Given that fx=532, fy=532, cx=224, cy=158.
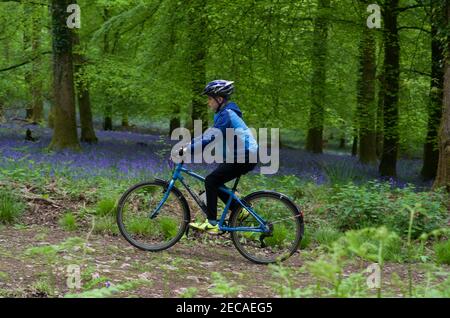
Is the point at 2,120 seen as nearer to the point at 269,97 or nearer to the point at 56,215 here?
the point at 269,97

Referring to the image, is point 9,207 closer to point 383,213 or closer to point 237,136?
point 237,136

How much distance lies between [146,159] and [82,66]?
6702mm

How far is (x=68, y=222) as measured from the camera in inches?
299

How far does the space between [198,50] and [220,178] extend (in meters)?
10.0

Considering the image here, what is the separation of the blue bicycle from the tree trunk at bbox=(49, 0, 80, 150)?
27.8 feet

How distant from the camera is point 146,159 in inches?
559

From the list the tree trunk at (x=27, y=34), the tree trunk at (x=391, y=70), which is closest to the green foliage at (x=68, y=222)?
the tree trunk at (x=391, y=70)

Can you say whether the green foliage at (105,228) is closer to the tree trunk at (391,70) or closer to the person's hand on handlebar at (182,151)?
the person's hand on handlebar at (182,151)

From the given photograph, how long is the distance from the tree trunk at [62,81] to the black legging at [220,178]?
31.0 feet

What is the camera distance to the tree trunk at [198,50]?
49.2 ft
